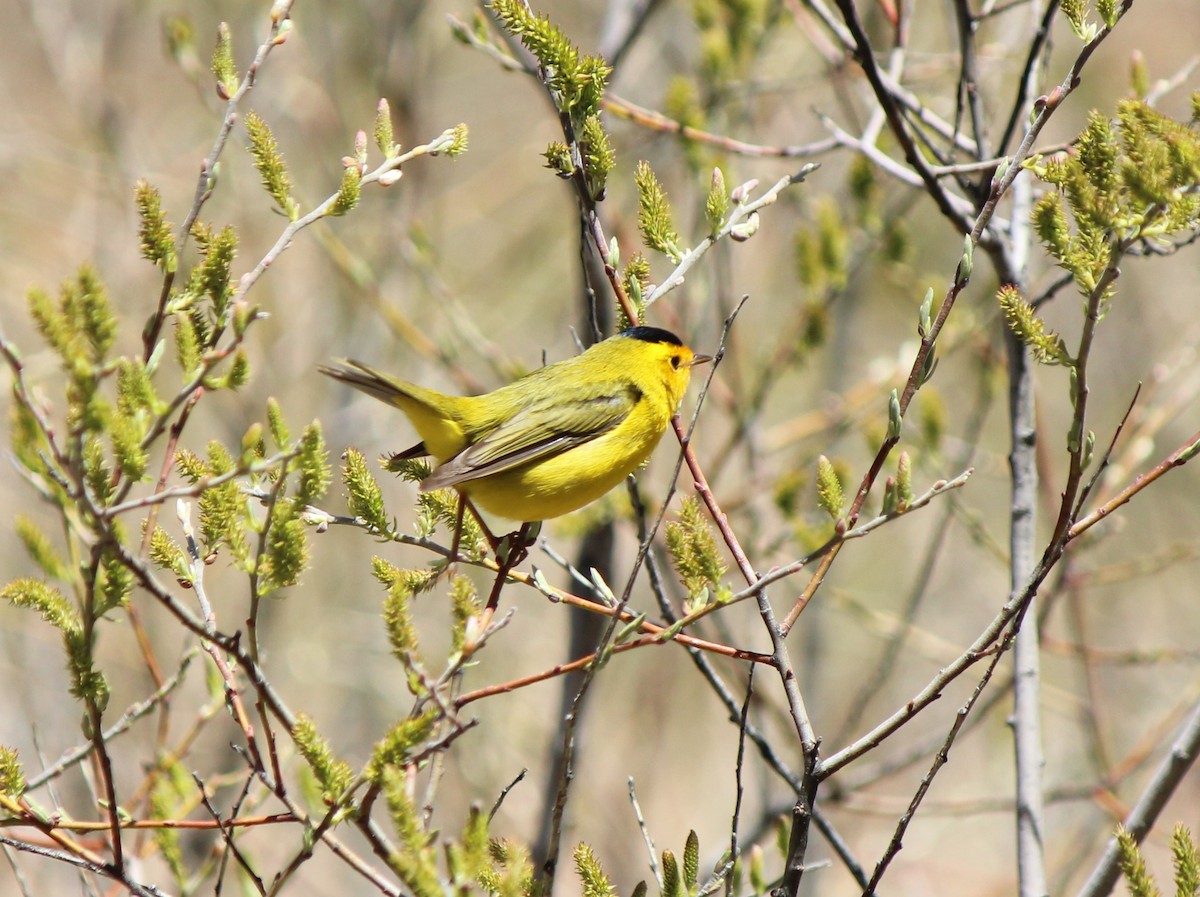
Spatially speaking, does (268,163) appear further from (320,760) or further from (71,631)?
(320,760)

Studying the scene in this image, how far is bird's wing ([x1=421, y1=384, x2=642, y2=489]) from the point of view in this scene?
2885 mm

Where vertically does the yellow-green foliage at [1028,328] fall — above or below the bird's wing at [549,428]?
below

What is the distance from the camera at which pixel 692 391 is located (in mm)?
5121

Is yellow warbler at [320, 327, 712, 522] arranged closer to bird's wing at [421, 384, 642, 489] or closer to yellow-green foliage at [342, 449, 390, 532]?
bird's wing at [421, 384, 642, 489]

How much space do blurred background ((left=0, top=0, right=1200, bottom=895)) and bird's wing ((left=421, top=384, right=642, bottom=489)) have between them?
82 cm

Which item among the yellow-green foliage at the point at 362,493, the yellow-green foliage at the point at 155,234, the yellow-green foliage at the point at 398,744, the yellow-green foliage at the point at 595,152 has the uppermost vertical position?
the yellow-green foliage at the point at 595,152

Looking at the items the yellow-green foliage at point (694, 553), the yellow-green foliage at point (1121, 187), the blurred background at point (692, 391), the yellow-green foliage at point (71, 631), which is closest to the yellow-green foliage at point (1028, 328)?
the yellow-green foliage at point (1121, 187)

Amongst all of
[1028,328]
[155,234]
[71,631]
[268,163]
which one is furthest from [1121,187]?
[71,631]

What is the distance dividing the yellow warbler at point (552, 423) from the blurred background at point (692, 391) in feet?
2.41

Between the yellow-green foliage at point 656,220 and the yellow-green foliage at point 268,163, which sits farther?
the yellow-green foliage at point 656,220

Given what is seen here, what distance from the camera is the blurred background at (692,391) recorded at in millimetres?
4371

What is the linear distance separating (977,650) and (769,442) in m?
3.41

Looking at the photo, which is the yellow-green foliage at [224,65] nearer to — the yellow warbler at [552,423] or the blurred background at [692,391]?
the yellow warbler at [552,423]

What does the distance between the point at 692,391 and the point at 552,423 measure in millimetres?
2006
